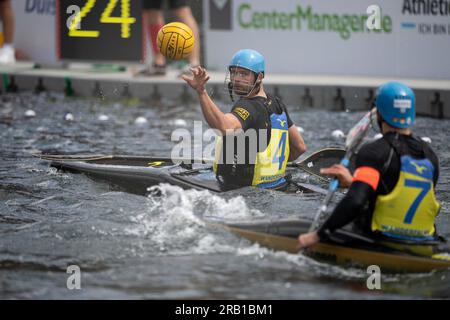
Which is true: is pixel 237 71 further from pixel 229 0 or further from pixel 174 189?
pixel 229 0

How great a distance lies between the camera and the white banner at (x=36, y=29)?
17562mm

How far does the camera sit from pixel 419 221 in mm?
5980

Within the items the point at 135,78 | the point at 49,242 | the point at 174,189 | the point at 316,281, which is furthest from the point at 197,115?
the point at 316,281

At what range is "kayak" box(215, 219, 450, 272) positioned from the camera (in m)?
5.99

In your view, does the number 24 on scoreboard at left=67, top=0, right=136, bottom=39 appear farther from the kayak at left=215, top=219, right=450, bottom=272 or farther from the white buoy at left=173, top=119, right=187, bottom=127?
the kayak at left=215, top=219, right=450, bottom=272

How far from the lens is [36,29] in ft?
58.4

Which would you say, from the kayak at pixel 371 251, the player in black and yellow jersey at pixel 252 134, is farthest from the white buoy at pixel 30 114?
the kayak at pixel 371 251

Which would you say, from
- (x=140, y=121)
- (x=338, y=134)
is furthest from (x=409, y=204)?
(x=140, y=121)

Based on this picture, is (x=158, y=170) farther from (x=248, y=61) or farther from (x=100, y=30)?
(x=100, y=30)

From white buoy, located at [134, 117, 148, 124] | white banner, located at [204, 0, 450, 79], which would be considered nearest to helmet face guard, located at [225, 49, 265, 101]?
white buoy, located at [134, 117, 148, 124]

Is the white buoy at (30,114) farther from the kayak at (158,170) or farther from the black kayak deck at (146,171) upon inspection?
the black kayak deck at (146,171)

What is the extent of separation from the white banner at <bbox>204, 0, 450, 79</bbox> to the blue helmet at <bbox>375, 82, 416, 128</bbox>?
8.80 meters

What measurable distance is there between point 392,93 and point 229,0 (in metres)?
11.0

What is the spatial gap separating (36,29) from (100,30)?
7.60 ft
